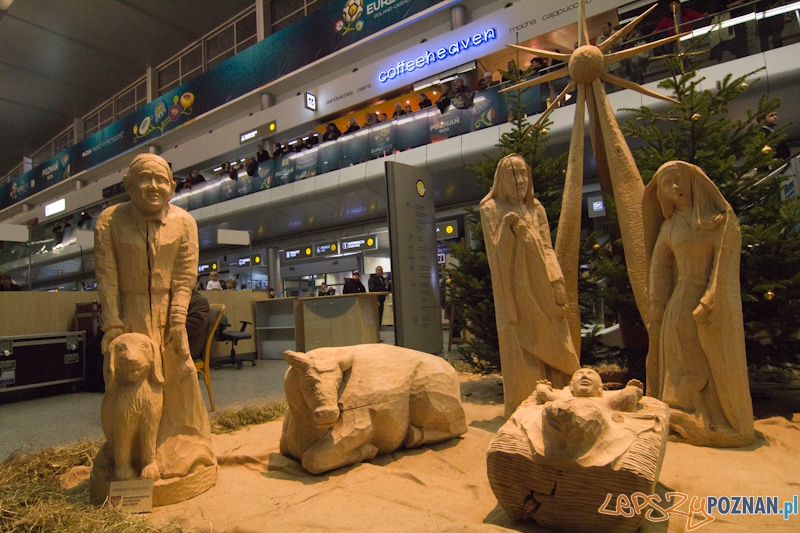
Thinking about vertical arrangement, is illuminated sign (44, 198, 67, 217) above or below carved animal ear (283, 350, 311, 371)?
above

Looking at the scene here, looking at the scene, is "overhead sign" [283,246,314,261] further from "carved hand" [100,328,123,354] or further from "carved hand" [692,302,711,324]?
"carved hand" [692,302,711,324]

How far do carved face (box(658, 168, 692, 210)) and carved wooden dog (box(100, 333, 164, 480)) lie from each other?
3604mm

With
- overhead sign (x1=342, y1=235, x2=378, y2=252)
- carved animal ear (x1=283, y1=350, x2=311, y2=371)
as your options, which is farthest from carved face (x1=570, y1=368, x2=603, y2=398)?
overhead sign (x1=342, y1=235, x2=378, y2=252)

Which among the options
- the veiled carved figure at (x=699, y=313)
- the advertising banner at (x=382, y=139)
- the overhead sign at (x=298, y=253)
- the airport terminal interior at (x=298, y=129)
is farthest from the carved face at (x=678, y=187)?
the overhead sign at (x=298, y=253)

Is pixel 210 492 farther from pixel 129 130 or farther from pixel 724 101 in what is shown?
pixel 129 130

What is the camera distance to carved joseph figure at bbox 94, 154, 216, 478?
2940 millimetres

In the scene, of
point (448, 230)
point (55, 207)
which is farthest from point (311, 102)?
point (55, 207)

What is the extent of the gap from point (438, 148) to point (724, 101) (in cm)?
581

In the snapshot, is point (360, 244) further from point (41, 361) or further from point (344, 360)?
point (344, 360)

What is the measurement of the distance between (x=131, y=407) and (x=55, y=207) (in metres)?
24.8

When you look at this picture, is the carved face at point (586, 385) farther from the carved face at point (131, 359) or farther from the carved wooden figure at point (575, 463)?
the carved face at point (131, 359)

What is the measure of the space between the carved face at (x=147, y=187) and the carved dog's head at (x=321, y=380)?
1.27m

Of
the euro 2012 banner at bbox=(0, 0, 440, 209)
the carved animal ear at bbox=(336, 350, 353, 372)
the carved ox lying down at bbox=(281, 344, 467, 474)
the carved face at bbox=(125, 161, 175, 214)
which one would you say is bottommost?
the carved ox lying down at bbox=(281, 344, 467, 474)

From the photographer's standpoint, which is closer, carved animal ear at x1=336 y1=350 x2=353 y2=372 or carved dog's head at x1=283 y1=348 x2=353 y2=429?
carved dog's head at x1=283 y1=348 x2=353 y2=429
